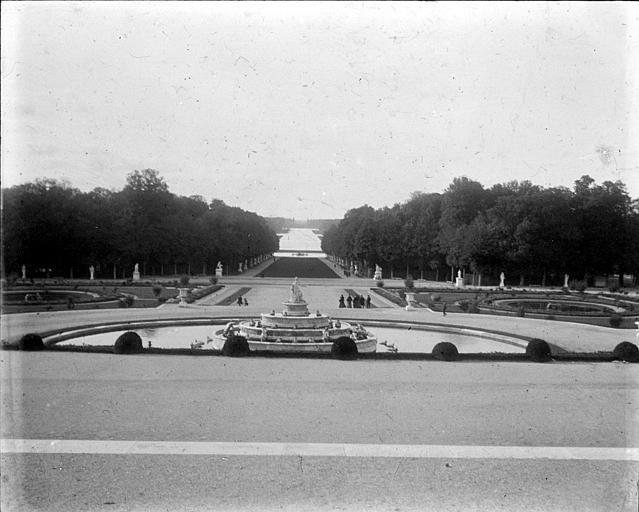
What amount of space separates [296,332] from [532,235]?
34.3 metres

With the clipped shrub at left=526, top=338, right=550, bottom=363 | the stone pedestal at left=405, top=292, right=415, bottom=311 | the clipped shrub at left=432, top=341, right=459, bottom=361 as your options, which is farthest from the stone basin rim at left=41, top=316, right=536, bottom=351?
the clipped shrub at left=432, top=341, right=459, bottom=361

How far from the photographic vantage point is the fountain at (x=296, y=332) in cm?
2072

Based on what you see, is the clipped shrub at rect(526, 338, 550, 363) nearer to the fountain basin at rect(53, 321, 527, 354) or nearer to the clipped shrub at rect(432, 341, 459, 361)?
the clipped shrub at rect(432, 341, 459, 361)

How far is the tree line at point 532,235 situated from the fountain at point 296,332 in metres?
30.7

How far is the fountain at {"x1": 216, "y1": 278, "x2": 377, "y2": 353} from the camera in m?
20.7

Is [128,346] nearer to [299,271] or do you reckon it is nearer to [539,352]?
[539,352]

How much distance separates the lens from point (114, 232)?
5266 cm

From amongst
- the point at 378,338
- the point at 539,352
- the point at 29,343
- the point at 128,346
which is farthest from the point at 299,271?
the point at 539,352

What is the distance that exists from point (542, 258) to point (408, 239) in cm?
1474

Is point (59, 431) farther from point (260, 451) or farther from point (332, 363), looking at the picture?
point (332, 363)

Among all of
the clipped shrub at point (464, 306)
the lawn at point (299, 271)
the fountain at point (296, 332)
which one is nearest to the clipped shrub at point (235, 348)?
the fountain at point (296, 332)

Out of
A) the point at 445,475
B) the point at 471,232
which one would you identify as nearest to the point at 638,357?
the point at 445,475

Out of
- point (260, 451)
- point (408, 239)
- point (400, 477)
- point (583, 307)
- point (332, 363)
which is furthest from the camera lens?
point (408, 239)

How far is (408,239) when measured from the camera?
6159 cm
